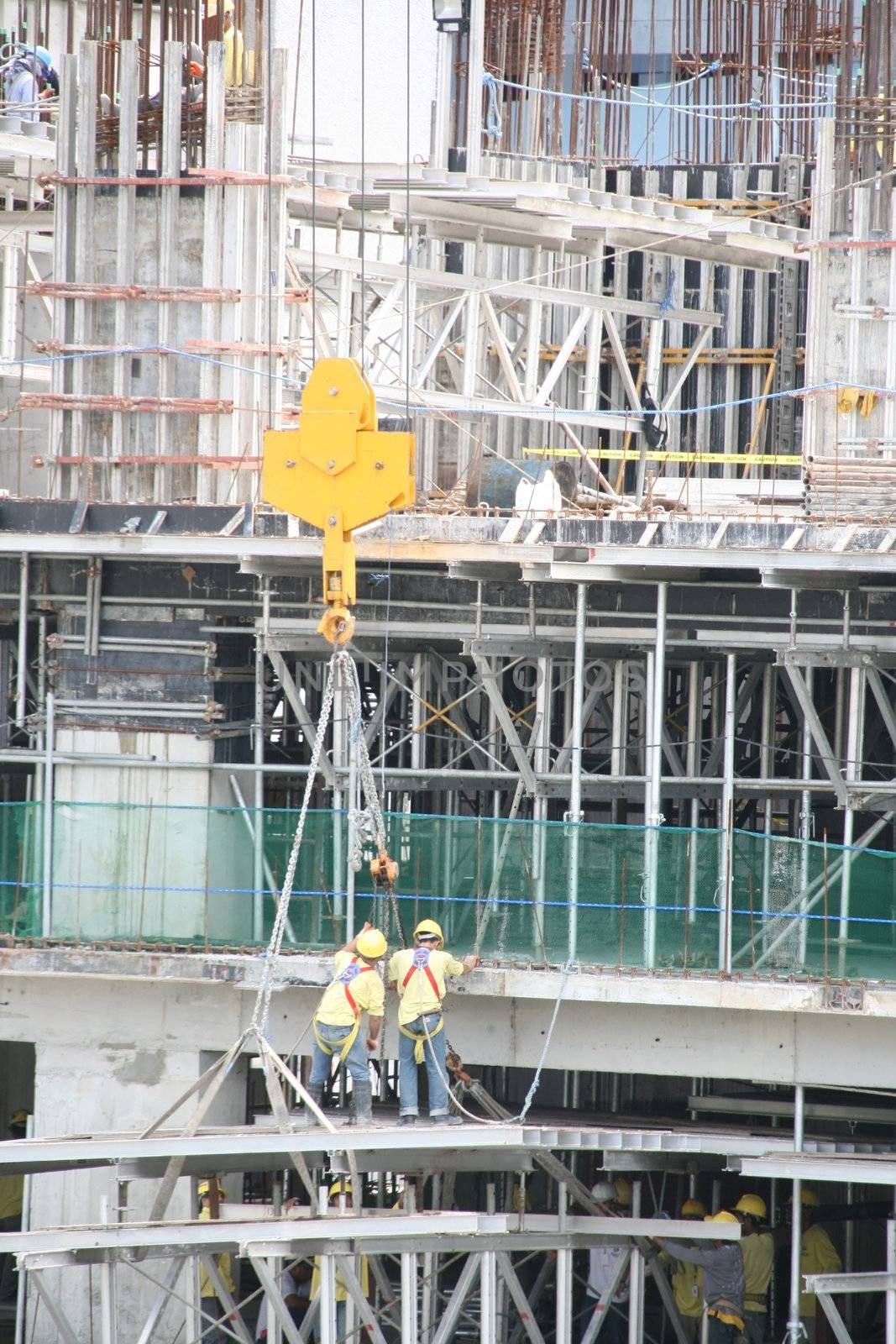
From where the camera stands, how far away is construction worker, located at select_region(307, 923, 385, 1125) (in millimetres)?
20625

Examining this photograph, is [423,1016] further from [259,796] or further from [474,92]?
[474,92]

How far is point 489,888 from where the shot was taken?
22.2m

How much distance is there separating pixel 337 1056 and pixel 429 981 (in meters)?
1.20

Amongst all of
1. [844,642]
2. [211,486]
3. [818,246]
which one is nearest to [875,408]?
[818,246]

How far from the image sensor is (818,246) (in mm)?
26453

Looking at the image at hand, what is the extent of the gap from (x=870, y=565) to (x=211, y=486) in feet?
27.1

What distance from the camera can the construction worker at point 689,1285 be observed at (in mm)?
23312

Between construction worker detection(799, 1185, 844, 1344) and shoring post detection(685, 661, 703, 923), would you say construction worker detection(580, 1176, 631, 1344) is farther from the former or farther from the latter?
shoring post detection(685, 661, 703, 923)

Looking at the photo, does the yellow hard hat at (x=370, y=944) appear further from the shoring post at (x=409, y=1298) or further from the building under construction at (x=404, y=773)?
the shoring post at (x=409, y=1298)

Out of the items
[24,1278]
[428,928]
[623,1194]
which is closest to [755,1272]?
[623,1194]

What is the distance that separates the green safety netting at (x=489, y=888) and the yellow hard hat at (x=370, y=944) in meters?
1.50

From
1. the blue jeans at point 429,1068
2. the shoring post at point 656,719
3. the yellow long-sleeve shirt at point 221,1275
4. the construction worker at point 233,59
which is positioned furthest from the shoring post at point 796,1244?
the construction worker at point 233,59

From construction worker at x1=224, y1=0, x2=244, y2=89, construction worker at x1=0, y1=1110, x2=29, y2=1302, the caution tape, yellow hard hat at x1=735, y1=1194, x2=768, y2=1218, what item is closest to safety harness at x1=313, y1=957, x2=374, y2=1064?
yellow hard hat at x1=735, y1=1194, x2=768, y2=1218

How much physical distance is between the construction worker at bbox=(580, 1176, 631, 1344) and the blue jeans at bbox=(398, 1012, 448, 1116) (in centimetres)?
259
